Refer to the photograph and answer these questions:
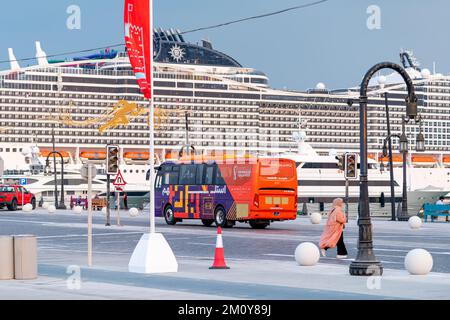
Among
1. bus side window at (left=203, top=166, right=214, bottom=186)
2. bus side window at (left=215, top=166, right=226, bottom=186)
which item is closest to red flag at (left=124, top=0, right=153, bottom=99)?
bus side window at (left=215, top=166, right=226, bottom=186)

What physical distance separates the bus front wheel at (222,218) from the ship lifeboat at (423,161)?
302 ft

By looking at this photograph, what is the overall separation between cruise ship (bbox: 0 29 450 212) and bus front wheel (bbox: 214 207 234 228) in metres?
74.8

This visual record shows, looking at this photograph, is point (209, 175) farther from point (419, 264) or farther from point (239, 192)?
point (419, 264)

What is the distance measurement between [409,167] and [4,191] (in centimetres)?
6014

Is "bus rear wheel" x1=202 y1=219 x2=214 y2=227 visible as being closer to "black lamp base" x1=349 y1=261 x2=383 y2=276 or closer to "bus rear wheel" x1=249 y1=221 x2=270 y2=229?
"bus rear wheel" x1=249 y1=221 x2=270 y2=229

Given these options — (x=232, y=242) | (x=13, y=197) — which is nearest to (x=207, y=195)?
(x=232, y=242)

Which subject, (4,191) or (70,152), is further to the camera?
(70,152)

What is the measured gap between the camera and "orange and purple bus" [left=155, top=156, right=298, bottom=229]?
4081 cm

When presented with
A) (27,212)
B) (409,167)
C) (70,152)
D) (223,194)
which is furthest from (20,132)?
(223,194)

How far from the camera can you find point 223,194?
137 ft

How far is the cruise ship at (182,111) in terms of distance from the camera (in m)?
128

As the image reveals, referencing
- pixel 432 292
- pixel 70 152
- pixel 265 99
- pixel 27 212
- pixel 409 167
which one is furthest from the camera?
pixel 265 99

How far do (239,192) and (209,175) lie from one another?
7.73ft
